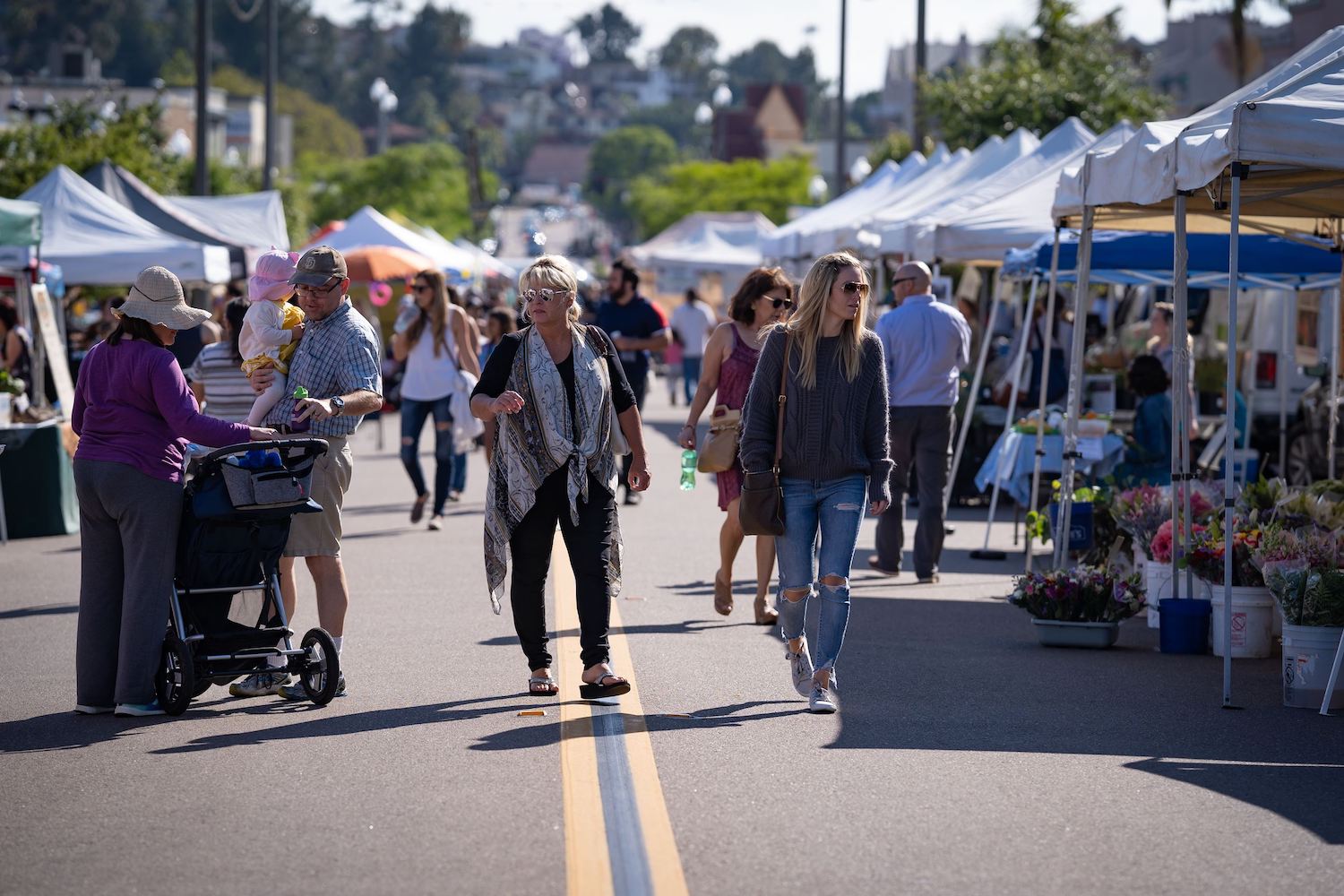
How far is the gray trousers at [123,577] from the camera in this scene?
7781 millimetres

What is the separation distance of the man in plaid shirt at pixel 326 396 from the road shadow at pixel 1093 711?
7.66 feet

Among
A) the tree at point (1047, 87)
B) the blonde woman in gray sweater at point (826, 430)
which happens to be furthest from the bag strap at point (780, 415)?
the tree at point (1047, 87)

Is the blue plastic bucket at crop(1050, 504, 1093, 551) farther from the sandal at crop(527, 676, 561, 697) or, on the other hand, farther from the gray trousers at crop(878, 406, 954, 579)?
the sandal at crop(527, 676, 561, 697)

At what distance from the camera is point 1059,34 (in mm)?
33969

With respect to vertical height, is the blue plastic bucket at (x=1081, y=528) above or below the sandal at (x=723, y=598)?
above

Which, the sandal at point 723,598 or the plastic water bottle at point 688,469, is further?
the sandal at point 723,598

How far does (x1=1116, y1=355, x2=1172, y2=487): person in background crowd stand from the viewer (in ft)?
44.6

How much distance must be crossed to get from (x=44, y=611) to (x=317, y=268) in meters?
3.80

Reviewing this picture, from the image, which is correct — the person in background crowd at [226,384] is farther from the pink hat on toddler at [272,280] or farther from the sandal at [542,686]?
the sandal at [542,686]

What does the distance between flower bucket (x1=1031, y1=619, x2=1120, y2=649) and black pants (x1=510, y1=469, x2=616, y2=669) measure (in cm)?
294

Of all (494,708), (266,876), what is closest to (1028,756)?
(494,708)

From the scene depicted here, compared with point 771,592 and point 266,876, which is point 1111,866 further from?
point 771,592

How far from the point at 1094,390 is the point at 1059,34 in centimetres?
1885

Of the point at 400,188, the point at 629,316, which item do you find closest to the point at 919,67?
the point at 629,316
